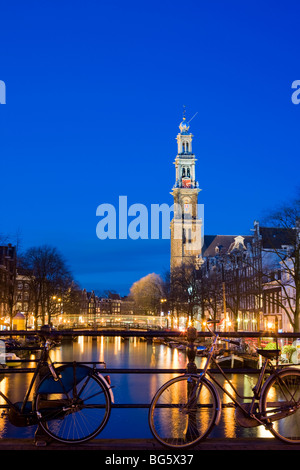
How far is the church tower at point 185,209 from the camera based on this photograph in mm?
154000

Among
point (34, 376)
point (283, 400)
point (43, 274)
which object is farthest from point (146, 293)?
point (34, 376)

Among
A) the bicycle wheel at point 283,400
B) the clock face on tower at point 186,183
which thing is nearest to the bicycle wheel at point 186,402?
the bicycle wheel at point 283,400

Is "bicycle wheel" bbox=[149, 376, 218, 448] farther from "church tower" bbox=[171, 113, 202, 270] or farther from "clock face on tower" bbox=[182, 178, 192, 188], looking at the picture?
"clock face on tower" bbox=[182, 178, 192, 188]

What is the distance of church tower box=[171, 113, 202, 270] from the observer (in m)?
154

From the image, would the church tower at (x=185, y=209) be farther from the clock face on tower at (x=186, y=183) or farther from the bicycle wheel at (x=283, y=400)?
the bicycle wheel at (x=283, y=400)

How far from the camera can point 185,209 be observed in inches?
6309

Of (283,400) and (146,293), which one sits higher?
(146,293)

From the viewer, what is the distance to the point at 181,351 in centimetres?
7375

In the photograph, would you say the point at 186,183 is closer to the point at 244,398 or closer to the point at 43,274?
the point at 43,274

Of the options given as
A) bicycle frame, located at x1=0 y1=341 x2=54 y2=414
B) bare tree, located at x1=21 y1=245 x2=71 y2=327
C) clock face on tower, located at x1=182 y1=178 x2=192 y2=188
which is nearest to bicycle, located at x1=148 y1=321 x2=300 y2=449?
bicycle frame, located at x1=0 y1=341 x2=54 y2=414

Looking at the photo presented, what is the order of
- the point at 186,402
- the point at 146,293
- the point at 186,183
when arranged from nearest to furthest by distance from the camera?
1. the point at 186,402
2. the point at 146,293
3. the point at 186,183
